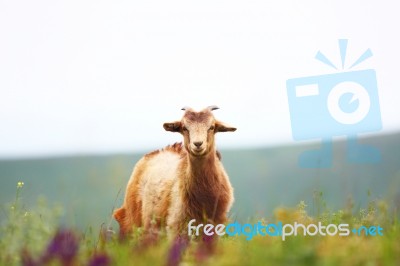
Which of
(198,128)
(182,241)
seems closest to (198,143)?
(198,128)

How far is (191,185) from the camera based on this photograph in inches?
325

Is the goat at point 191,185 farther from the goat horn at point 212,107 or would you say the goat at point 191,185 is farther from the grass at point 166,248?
the grass at point 166,248

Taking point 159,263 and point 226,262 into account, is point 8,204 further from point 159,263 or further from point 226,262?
point 226,262

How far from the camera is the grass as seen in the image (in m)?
4.35

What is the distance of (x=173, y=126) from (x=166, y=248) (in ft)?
11.0

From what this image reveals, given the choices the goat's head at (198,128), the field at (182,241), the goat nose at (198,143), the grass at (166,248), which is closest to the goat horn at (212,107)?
the goat's head at (198,128)

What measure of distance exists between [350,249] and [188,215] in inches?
142

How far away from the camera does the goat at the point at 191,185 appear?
802 cm

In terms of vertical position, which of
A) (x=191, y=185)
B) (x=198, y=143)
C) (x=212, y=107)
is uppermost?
(x=212, y=107)

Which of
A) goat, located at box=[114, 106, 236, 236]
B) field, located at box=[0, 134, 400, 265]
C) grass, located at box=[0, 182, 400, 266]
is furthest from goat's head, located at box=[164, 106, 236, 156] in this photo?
grass, located at box=[0, 182, 400, 266]

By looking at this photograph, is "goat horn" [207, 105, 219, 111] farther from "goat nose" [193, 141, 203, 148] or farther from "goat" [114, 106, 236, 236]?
A: "goat nose" [193, 141, 203, 148]

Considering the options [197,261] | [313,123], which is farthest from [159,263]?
[313,123]

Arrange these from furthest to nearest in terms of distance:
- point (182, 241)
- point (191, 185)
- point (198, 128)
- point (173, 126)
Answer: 1. point (173, 126)
2. point (191, 185)
3. point (198, 128)
4. point (182, 241)

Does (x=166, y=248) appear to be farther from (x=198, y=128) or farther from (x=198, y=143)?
(x=198, y=128)
